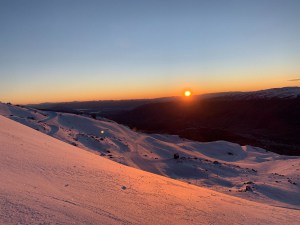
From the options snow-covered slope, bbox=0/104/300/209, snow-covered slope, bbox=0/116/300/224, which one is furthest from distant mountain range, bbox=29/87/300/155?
snow-covered slope, bbox=0/116/300/224

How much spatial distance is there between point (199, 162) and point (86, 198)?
11497 mm

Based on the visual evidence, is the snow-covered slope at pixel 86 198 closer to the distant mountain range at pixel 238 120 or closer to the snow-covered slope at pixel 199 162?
the snow-covered slope at pixel 199 162

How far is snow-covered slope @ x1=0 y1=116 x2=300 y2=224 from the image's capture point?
326cm

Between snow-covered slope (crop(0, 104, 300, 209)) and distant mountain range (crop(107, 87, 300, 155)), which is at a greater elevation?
snow-covered slope (crop(0, 104, 300, 209))

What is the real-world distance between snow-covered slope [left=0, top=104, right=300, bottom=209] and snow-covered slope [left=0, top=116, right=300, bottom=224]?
4.82 m

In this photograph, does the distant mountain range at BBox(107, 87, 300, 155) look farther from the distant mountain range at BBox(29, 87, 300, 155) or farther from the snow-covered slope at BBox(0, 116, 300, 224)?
the snow-covered slope at BBox(0, 116, 300, 224)

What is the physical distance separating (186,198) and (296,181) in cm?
870

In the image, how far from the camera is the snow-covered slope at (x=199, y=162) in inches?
432

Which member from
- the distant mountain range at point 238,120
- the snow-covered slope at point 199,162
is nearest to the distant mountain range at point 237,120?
the distant mountain range at point 238,120

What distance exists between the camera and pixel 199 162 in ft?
49.7

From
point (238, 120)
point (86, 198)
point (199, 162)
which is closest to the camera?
point (86, 198)

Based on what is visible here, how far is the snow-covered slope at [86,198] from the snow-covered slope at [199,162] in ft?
15.8

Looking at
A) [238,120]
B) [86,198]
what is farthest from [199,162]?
[238,120]

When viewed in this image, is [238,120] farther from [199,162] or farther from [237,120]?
[199,162]
